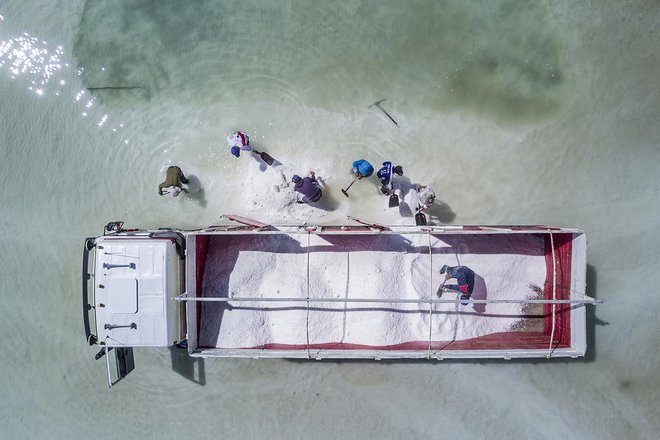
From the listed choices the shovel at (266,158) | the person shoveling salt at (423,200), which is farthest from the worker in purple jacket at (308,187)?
the person shoveling salt at (423,200)

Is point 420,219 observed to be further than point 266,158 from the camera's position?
No

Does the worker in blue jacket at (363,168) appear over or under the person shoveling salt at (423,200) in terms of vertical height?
over

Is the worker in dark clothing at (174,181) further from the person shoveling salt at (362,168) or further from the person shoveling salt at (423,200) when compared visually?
the person shoveling salt at (423,200)

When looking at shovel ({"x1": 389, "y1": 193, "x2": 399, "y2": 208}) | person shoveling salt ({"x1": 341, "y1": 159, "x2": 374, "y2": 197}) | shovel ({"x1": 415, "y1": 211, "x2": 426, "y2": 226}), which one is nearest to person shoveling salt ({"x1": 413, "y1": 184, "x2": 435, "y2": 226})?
shovel ({"x1": 415, "y1": 211, "x2": 426, "y2": 226})

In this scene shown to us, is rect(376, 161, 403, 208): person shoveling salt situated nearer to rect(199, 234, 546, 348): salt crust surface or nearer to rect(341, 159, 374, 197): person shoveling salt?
rect(341, 159, 374, 197): person shoveling salt

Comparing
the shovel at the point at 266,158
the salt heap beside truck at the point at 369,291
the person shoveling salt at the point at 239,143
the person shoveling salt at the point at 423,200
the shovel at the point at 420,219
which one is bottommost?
the salt heap beside truck at the point at 369,291

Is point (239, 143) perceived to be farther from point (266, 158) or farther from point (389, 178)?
point (389, 178)

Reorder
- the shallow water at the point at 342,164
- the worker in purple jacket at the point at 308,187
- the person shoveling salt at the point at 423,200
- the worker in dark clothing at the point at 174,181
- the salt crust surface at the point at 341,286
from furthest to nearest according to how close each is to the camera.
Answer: the shallow water at the point at 342,164, the worker in dark clothing at the point at 174,181, the person shoveling salt at the point at 423,200, the worker in purple jacket at the point at 308,187, the salt crust surface at the point at 341,286

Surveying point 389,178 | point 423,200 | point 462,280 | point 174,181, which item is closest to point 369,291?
point 462,280
